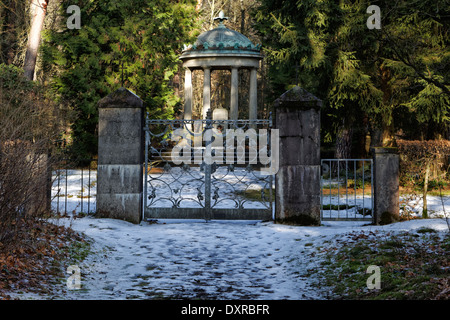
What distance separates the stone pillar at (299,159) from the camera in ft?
31.4

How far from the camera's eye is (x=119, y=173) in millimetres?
9844

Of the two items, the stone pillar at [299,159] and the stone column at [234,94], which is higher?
the stone column at [234,94]

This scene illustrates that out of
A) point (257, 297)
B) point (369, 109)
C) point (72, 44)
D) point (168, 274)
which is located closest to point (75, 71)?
point (72, 44)

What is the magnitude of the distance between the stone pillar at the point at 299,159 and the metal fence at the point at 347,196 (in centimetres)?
29

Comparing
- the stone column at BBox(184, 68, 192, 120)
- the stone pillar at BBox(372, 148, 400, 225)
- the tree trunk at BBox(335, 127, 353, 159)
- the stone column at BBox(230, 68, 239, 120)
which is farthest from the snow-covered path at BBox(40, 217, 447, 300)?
the stone column at BBox(184, 68, 192, 120)

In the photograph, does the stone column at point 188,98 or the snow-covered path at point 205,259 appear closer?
the snow-covered path at point 205,259

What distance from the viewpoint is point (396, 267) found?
5914 millimetres
